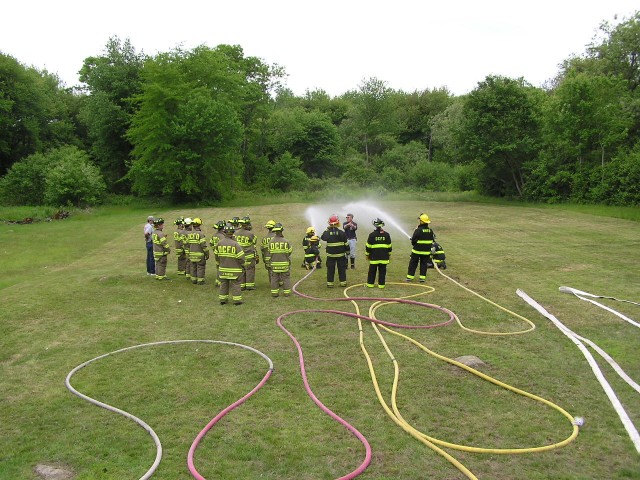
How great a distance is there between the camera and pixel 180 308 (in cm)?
1265

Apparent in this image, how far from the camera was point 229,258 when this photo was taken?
12.3 metres

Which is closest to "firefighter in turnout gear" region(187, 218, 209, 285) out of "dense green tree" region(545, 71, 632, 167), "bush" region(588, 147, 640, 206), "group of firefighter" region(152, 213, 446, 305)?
"group of firefighter" region(152, 213, 446, 305)

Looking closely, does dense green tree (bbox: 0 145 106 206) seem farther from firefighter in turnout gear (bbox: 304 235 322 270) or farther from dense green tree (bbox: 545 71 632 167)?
dense green tree (bbox: 545 71 632 167)

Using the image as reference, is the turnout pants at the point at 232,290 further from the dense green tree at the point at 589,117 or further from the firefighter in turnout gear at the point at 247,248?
the dense green tree at the point at 589,117

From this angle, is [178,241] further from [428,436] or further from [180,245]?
[428,436]

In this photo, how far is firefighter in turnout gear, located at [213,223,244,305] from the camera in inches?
485

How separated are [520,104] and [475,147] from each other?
A: 15.4 feet

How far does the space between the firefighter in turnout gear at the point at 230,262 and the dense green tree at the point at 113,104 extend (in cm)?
3893

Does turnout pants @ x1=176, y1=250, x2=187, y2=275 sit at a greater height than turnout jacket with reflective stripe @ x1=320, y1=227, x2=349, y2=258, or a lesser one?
lesser

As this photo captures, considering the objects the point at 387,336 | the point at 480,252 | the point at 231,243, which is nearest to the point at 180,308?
the point at 231,243

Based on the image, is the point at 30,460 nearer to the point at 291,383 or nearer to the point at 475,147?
the point at 291,383

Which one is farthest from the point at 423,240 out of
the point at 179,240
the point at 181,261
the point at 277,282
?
the point at 181,261

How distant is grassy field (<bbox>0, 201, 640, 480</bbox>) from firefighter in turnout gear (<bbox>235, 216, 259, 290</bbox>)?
2.11 ft

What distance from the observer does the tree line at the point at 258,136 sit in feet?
122
